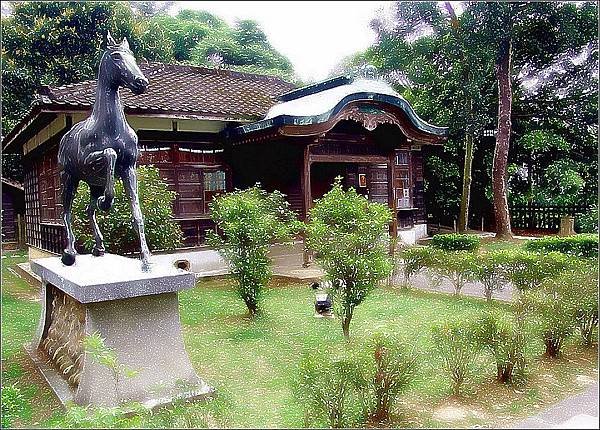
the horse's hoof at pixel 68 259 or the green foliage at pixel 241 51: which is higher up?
the green foliage at pixel 241 51

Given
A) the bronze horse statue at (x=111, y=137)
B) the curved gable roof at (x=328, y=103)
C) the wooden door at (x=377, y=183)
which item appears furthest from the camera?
the wooden door at (x=377, y=183)

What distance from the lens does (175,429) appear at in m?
3.39

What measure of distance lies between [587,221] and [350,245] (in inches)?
505

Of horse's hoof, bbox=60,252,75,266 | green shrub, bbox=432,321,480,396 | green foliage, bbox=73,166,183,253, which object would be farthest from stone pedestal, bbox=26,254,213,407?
green foliage, bbox=73,166,183,253

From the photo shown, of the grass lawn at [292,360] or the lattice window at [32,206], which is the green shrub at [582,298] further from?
the lattice window at [32,206]

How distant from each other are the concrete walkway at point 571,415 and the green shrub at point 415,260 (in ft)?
16.5

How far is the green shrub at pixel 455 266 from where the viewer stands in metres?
8.84

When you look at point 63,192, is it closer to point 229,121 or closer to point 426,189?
point 229,121

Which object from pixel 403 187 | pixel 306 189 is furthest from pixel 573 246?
pixel 403 187

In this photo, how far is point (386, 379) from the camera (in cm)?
415

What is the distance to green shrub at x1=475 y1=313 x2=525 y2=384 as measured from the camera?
4785 mm

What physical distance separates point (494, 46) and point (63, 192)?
1254cm

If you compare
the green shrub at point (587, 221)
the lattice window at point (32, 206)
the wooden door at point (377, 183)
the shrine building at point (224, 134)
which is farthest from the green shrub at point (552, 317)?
the lattice window at point (32, 206)

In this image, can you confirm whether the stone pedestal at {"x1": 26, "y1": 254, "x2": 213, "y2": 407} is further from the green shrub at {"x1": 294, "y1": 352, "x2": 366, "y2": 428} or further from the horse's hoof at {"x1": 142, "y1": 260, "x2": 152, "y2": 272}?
the green shrub at {"x1": 294, "y1": 352, "x2": 366, "y2": 428}
